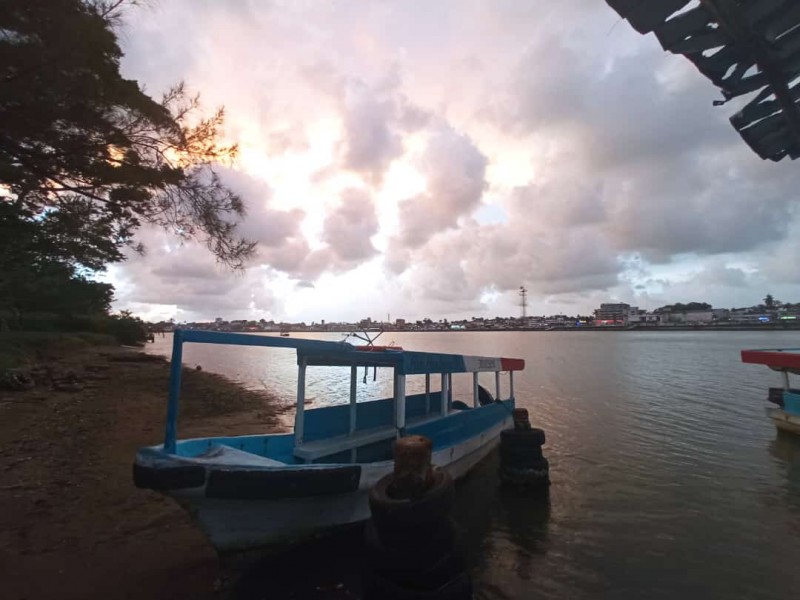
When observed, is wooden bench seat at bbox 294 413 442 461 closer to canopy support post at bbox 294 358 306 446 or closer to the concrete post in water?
canopy support post at bbox 294 358 306 446

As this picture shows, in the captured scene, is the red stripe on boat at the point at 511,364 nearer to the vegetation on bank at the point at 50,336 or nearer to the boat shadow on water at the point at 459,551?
the boat shadow on water at the point at 459,551

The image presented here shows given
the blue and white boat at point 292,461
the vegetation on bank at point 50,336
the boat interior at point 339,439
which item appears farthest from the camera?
the vegetation on bank at point 50,336

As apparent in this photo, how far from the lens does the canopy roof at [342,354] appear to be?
584 cm

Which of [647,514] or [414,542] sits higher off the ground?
[414,542]

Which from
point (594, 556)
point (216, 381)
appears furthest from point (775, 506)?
point (216, 381)

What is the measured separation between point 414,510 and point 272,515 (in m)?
2.42

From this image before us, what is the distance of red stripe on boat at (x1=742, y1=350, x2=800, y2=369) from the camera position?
1437 cm

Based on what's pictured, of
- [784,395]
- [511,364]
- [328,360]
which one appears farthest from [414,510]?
[784,395]

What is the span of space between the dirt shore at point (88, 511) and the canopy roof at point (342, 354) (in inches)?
123

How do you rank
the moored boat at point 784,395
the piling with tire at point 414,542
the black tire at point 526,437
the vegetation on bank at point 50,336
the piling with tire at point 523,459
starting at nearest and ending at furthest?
the piling with tire at point 414,542 → the piling with tire at point 523,459 → the black tire at point 526,437 → the moored boat at point 784,395 → the vegetation on bank at point 50,336

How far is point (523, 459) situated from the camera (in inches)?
402

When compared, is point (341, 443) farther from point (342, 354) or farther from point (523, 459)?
point (523, 459)

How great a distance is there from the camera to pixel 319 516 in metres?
6.53

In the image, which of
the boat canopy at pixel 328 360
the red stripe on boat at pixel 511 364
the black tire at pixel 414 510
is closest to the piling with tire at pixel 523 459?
the boat canopy at pixel 328 360
